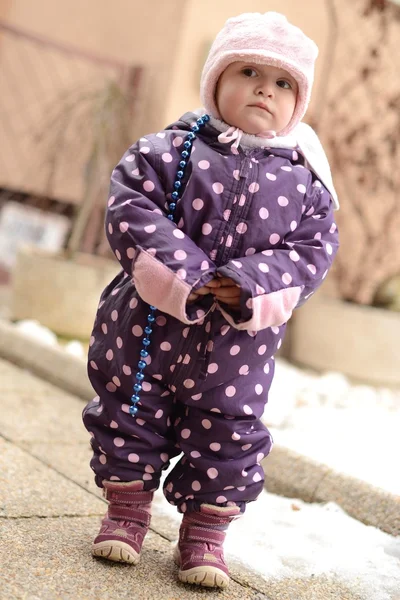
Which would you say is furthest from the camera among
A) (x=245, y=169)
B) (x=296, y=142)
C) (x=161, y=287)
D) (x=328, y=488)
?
(x=328, y=488)

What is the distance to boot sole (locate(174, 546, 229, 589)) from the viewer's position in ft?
4.96

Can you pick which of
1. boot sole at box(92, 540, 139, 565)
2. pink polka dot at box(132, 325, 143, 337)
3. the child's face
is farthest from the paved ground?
the child's face

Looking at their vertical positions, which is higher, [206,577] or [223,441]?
[223,441]

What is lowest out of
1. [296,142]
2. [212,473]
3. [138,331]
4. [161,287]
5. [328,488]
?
[328,488]

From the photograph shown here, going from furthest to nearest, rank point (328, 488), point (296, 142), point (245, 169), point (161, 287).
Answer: point (328, 488), point (296, 142), point (245, 169), point (161, 287)

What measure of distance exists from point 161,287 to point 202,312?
0.08 m

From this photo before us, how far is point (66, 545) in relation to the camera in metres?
1.58

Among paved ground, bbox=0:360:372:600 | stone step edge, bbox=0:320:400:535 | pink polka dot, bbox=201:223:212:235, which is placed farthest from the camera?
stone step edge, bbox=0:320:400:535

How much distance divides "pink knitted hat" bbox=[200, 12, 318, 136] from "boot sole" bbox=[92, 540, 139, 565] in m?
0.78

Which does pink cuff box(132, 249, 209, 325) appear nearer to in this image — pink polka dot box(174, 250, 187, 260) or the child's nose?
pink polka dot box(174, 250, 187, 260)

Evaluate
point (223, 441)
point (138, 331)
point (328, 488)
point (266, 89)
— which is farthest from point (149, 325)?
point (328, 488)

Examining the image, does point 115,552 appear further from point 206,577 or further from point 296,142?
point 296,142

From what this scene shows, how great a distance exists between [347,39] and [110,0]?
141 cm

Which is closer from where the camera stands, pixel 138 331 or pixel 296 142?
pixel 138 331
